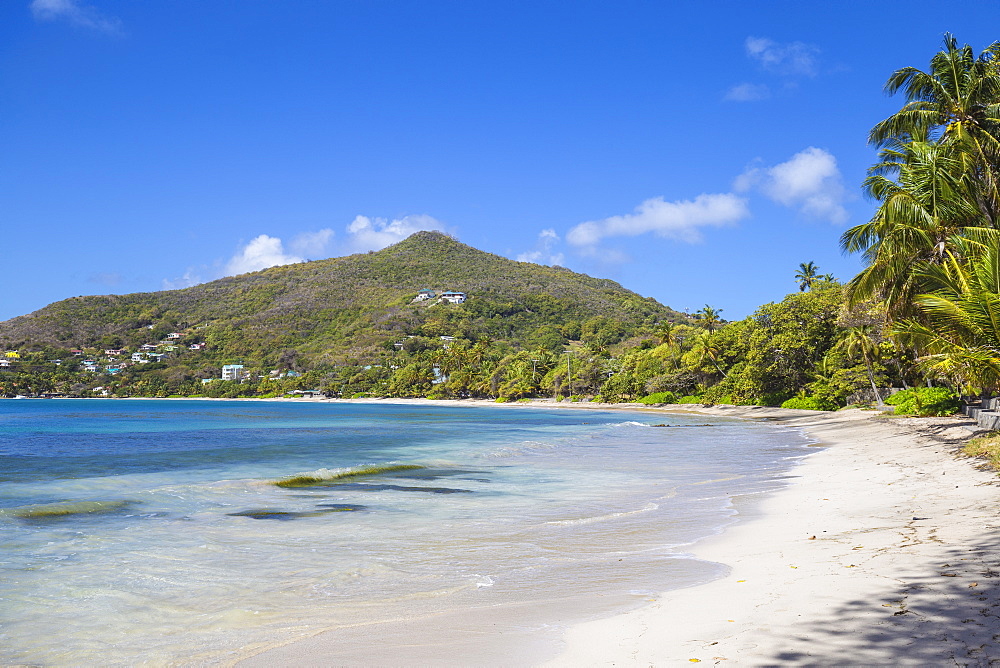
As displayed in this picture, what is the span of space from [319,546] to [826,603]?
6094 mm

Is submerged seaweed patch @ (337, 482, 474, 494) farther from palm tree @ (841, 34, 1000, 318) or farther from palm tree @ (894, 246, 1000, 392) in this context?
palm tree @ (841, 34, 1000, 318)

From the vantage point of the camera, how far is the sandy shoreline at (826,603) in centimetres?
408

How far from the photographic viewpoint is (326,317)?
535 feet

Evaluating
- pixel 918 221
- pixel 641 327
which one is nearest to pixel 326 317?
pixel 641 327

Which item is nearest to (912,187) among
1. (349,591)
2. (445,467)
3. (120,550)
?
(445,467)

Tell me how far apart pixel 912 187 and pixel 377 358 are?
124815 mm

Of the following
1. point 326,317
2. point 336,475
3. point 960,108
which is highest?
point 326,317

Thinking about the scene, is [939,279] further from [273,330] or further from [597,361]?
[273,330]

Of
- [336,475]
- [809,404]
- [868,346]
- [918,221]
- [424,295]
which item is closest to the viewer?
[336,475]

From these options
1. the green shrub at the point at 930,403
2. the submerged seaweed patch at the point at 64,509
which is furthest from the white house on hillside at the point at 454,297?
the submerged seaweed patch at the point at 64,509

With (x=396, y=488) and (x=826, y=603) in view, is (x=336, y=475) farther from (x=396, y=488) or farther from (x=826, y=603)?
(x=826, y=603)

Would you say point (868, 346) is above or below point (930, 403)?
above

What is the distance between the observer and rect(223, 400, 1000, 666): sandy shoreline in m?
4.08

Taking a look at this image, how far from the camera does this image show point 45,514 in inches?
461
